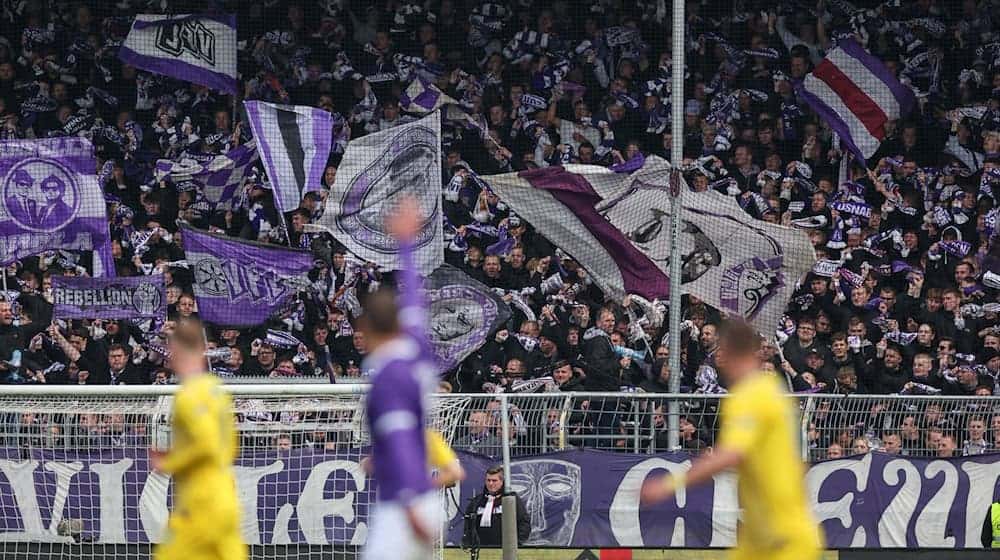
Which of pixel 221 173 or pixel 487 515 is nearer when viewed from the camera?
pixel 487 515

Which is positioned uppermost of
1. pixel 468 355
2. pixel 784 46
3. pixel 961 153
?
pixel 784 46

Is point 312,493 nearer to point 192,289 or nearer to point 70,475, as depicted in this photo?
point 70,475

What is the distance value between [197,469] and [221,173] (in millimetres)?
9571

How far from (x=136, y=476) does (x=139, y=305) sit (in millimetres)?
4473

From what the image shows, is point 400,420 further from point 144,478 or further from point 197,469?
point 144,478

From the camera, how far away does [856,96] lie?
16516 mm

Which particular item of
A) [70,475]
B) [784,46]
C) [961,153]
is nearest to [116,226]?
[70,475]

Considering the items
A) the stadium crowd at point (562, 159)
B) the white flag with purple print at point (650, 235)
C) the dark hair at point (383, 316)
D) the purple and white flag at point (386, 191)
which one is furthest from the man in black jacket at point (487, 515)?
the dark hair at point (383, 316)

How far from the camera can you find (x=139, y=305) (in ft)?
48.5

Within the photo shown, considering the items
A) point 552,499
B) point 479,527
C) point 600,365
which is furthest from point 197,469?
point 600,365

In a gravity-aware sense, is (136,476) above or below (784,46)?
below

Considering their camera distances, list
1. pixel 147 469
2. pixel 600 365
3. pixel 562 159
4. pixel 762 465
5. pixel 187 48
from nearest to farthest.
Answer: pixel 762 465 → pixel 147 469 → pixel 600 365 → pixel 562 159 → pixel 187 48

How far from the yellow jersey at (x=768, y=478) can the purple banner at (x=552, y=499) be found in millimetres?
4881

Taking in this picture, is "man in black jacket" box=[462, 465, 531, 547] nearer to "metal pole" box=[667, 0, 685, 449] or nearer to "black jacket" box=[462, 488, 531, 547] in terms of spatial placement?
"black jacket" box=[462, 488, 531, 547]
